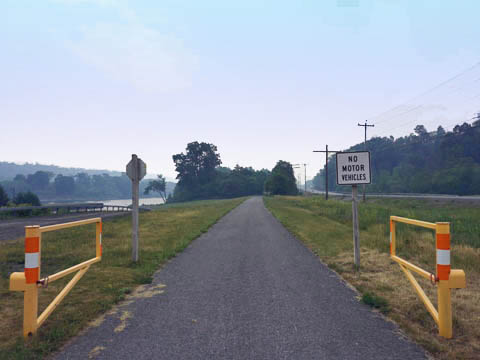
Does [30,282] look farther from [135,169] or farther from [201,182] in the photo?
[201,182]

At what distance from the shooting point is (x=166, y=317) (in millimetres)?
4121

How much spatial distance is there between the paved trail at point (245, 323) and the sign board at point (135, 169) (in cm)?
321

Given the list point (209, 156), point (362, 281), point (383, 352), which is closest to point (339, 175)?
point (362, 281)

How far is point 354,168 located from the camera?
24.0 ft

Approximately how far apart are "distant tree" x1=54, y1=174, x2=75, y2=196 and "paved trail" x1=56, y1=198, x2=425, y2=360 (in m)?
150

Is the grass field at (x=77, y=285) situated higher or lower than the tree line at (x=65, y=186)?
lower

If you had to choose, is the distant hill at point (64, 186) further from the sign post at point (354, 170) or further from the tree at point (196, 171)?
the sign post at point (354, 170)

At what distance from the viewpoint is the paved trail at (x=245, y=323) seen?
125 inches

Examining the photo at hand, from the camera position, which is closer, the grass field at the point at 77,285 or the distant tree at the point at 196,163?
the grass field at the point at 77,285

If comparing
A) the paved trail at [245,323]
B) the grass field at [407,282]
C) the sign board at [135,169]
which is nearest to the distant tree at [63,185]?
the sign board at [135,169]

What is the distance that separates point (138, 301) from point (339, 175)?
5.60 meters

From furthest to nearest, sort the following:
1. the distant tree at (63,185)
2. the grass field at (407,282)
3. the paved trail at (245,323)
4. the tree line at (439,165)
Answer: the distant tree at (63,185) → the tree line at (439,165) → the grass field at (407,282) → the paved trail at (245,323)

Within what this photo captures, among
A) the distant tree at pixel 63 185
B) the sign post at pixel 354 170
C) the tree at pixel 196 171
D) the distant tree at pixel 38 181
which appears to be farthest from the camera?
the distant tree at pixel 63 185

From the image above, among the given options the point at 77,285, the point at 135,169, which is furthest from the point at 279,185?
the point at 77,285
